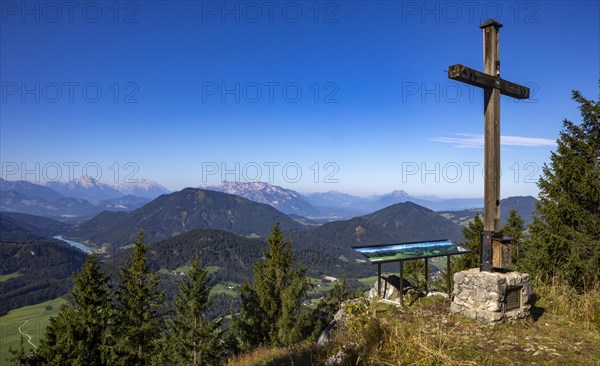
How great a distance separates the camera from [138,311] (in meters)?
28.5

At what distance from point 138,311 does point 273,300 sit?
1158cm

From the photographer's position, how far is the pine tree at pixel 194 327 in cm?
3127

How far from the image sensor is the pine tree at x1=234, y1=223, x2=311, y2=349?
31.6 meters

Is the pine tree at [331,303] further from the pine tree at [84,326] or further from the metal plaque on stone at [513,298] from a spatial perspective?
the metal plaque on stone at [513,298]

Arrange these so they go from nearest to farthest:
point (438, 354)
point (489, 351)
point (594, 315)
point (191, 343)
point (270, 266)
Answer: point (438, 354) → point (489, 351) → point (594, 315) → point (191, 343) → point (270, 266)

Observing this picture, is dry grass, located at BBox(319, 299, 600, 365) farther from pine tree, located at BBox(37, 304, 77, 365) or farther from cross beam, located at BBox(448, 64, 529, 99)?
pine tree, located at BBox(37, 304, 77, 365)

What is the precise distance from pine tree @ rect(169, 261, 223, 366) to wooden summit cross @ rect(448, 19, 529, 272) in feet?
91.8

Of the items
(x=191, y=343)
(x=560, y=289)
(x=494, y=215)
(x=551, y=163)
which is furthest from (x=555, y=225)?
(x=191, y=343)

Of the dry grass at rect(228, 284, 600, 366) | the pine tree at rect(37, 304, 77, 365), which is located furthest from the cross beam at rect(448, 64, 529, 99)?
the pine tree at rect(37, 304, 77, 365)

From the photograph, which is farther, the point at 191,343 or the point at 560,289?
the point at 191,343

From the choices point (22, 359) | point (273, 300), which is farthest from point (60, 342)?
point (273, 300)

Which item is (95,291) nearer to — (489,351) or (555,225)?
(489,351)

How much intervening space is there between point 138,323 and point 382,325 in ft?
88.6

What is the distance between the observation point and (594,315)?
28.0 feet
